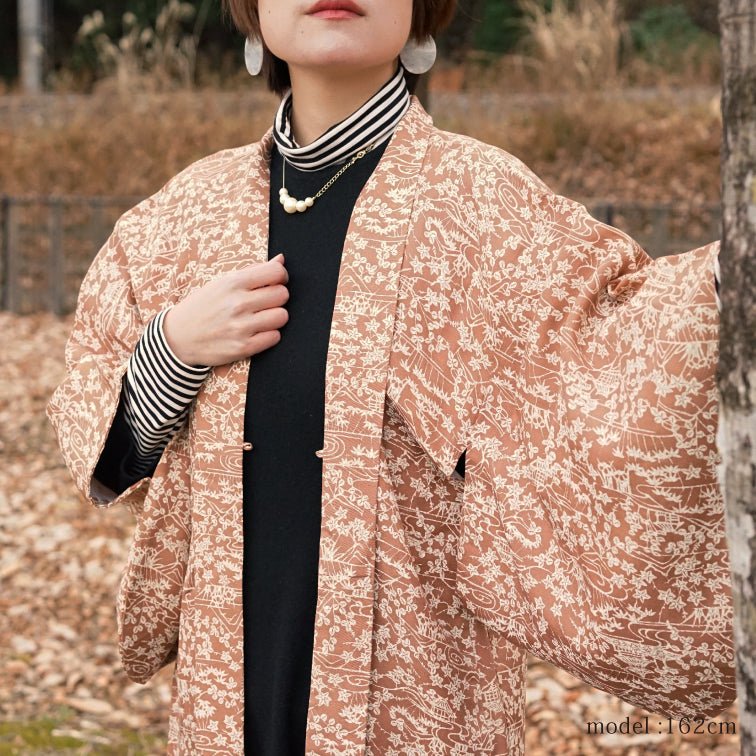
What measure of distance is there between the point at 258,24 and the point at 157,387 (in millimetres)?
584

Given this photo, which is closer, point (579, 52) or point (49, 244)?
point (49, 244)

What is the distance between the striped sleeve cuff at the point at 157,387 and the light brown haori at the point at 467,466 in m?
0.03

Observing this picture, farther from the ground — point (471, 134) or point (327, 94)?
point (471, 134)

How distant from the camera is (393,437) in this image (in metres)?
1.60

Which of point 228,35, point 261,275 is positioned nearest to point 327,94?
point 261,275

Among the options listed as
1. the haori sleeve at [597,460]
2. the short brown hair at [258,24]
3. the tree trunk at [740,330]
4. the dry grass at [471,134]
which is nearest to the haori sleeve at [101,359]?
the short brown hair at [258,24]

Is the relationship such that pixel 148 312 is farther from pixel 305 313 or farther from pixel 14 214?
pixel 14 214

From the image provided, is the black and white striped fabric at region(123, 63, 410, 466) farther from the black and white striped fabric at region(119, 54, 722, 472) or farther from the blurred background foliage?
the blurred background foliage

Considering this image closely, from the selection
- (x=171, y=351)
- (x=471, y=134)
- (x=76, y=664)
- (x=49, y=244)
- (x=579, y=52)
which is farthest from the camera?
(x=579, y=52)

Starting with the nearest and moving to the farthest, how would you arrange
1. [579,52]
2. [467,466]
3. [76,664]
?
[467,466] < [76,664] < [579,52]

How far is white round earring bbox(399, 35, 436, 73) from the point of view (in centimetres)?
177

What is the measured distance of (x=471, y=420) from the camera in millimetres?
1569

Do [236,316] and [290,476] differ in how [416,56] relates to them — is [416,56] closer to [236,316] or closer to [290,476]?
[236,316]

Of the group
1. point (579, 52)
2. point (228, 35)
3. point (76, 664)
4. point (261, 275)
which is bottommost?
point (76, 664)
